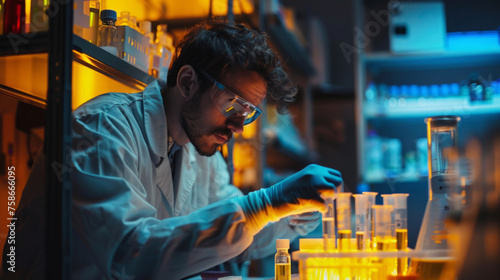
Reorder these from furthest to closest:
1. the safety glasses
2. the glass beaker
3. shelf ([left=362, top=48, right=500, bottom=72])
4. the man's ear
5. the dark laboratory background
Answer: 1. shelf ([left=362, top=48, right=500, bottom=72])
2. the dark laboratory background
3. the man's ear
4. the safety glasses
5. the glass beaker

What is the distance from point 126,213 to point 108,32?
766 mm

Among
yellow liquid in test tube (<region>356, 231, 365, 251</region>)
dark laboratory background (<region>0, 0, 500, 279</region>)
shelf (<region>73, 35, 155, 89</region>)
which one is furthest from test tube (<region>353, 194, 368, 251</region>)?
dark laboratory background (<region>0, 0, 500, 279</region>)

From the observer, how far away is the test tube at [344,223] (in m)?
1.30

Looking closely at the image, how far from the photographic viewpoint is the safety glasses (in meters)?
1.69

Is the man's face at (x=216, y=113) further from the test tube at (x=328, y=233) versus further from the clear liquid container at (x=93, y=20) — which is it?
the test tube at (x=328, y=233)

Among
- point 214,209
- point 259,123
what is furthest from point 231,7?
point 214,209

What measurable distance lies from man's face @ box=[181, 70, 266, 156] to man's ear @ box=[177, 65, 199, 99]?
0.02m

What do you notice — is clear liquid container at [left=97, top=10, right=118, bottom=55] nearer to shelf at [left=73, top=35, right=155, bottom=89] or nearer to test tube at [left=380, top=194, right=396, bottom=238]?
shelf at [left=73, top=35, right=155, bottom=89]

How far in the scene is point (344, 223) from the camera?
130 centimetres

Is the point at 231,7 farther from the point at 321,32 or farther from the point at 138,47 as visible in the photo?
the point at 321,32

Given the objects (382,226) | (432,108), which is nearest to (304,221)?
(382,226)

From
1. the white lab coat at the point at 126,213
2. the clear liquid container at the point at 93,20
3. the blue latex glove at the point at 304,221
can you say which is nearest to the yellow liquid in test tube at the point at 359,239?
the white lab coat at the point at 126,213

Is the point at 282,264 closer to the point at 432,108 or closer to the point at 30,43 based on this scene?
the point at 30,43

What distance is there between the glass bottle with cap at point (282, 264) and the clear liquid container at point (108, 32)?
90cm
